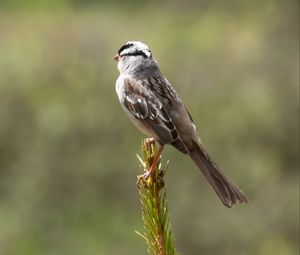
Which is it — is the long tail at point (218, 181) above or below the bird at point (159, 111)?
below

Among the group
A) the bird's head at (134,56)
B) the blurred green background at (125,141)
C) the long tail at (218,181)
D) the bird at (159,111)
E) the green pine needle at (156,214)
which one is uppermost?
the blurred green background at (125,141)

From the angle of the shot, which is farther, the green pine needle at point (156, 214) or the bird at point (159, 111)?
the bird at point (159, 111)

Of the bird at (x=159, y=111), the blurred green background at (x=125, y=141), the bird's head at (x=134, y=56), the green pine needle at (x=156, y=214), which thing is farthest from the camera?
the blurred green background at (x=125, y=141)

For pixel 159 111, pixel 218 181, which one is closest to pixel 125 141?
pixel 159 111

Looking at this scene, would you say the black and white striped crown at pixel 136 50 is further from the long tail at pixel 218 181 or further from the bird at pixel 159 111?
the long tail at pixel 218 181

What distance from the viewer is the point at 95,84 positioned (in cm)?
1236

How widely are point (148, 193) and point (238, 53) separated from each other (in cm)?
987

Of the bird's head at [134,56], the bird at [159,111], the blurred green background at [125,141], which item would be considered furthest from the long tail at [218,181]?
the blurred green background at [125,141]

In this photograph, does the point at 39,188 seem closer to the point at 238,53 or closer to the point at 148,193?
the point at 238,53

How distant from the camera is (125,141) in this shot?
38.3 feet

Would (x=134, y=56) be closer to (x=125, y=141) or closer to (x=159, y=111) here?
(x=159, y=111)

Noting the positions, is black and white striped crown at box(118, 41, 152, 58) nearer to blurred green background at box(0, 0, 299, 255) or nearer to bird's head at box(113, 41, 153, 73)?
bird's head at box(113, 41, 153, 73)

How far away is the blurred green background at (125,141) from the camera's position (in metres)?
11.0

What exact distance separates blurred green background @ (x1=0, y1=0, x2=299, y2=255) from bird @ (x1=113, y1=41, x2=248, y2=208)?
4894 mm
